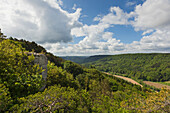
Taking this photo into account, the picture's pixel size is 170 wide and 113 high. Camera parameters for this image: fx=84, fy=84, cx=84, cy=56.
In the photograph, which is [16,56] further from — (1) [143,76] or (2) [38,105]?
(1) [143,76]

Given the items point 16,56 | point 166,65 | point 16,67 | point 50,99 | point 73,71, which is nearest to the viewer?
point 50,99

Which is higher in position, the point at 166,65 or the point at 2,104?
the point at 2,104

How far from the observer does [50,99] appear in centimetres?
634

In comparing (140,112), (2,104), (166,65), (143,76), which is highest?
(2,104)

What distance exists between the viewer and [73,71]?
53.6 m

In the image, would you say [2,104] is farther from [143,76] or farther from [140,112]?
[143,76]

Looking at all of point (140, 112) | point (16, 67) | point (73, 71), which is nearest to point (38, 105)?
point (16, 67)

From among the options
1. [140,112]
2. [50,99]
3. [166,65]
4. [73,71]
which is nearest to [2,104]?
[50,99]

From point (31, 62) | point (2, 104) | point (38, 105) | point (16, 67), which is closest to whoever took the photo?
point (2, 104)

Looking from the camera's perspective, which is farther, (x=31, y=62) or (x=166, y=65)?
(x=166, y=65)

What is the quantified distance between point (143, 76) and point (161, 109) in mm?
186896

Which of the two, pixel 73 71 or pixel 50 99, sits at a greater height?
pixel 50 99

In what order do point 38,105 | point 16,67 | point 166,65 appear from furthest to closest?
1. point 166,65
2. point 16,67
3. point 38,105

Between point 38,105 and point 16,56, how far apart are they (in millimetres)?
6238
